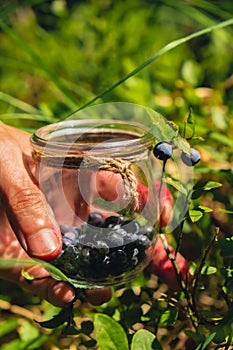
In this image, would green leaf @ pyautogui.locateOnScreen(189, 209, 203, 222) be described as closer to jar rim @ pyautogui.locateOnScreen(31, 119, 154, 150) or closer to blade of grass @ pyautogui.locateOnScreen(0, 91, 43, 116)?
jar rim @ pyautogui.locateOnScreen(31, 119, 154, 150)

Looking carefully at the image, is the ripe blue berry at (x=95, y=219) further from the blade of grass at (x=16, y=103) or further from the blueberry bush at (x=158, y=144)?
the blade of grass at (x=16, y=103)

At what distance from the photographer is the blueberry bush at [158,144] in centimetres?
109

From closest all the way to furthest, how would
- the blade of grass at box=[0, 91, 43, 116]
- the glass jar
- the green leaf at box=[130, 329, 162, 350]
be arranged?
the green leaf at box=[130, 329, 162, 350]
the glass jar
the blade of grass at box=[0, 91, 43, 116]

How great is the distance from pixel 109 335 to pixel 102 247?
0.51 ft

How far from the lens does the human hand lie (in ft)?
3.47

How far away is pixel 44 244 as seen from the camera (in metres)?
1.05

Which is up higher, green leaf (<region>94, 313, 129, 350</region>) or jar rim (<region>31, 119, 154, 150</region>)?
jar rim (<region>31, 119, 154, 150</region>)

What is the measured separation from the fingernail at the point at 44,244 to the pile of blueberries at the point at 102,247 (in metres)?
0.07

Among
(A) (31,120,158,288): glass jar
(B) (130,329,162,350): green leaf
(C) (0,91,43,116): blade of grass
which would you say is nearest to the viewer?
(B) (130,329,162,350): green leaf

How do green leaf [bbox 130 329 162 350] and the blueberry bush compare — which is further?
the blueberry bush

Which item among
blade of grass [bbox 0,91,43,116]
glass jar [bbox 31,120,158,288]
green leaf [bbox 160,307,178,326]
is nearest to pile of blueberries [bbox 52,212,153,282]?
glass jar [bbox 31,120,158,288]

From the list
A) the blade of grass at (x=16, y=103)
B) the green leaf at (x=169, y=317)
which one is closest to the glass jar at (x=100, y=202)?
the green leaf at (x=169, y=317)

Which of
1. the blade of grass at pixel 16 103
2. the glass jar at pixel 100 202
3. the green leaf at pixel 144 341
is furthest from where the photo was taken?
the blade of grass at pixel 16 103

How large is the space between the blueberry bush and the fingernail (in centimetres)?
7
